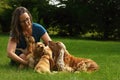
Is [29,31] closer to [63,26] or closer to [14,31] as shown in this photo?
[14,31]

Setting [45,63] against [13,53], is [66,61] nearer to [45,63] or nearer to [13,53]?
[45,63]

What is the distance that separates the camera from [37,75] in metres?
9.28

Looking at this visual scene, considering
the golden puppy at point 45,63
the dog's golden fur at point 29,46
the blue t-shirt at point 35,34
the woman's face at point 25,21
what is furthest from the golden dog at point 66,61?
the blue t-shirt at point 35,34

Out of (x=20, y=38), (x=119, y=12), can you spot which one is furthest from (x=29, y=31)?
(x=119, y=12)

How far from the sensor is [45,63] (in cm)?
960

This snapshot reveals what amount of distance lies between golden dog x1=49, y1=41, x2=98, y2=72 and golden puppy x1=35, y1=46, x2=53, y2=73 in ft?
0.53

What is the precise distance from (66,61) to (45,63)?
57 centimetres

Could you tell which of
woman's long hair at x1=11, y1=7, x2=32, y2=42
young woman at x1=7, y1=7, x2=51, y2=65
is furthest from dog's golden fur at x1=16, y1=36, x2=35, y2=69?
woman's long hair at x1=11, y1=7, x2=32, y2=42

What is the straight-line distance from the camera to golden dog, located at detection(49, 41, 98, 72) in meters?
9.81

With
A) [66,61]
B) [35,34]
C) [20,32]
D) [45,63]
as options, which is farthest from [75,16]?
[45,63]

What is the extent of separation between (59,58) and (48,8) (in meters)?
30.5

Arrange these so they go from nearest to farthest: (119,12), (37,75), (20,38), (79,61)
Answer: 1. (37,75)
2. (79,61)
3. (20,38)
4. (119,12)

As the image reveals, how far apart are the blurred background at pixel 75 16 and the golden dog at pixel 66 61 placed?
27.5 m

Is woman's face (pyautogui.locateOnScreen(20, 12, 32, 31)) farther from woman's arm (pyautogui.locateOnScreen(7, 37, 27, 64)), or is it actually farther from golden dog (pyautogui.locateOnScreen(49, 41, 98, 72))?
golden dog (pyautogui.locateOnScreen(49, 41, 98, 72))
